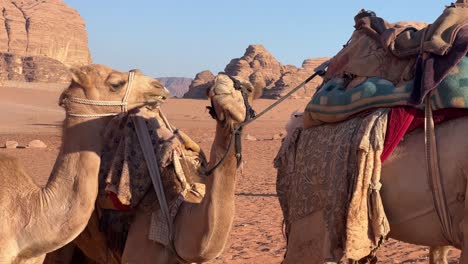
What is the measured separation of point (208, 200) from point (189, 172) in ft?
2.22

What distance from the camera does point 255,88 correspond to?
321 cm

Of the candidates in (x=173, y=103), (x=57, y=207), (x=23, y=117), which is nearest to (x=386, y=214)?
(x=57, y=207)

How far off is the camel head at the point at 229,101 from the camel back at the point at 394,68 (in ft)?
2.17

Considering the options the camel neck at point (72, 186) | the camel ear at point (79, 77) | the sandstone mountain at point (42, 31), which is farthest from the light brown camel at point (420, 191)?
the sandstone mountain at point (42, 31)

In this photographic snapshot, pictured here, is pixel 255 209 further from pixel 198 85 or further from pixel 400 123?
pixel 198 85

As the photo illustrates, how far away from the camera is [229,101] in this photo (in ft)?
9.50

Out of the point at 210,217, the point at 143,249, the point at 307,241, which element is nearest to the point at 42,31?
the point at 143,249

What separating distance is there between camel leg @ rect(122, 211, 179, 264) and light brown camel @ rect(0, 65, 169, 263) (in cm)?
35

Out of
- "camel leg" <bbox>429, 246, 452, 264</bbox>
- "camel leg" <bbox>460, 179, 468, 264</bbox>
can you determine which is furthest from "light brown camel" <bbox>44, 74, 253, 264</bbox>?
"camel leg" <bbox>429, 246, 452, 264</bbox>

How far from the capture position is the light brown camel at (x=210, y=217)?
2932 millimetres

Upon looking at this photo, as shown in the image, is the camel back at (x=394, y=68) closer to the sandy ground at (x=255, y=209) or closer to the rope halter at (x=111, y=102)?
the sandy ground at (x=255, y=209)

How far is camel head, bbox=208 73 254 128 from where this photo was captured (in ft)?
9.51

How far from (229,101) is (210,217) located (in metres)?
0.81

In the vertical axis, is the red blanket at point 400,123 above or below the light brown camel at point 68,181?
above
